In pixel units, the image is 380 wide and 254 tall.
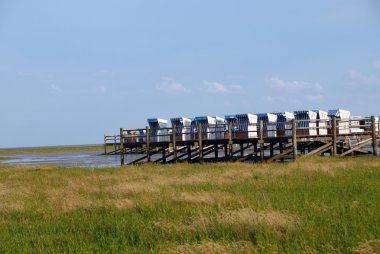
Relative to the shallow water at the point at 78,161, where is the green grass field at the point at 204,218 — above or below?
above

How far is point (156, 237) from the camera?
864 centimetres

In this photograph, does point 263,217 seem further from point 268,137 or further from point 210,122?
point 210,122

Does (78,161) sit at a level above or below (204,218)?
below

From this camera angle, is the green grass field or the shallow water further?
the shallow water

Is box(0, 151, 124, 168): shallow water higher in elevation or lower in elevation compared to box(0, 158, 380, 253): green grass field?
lower

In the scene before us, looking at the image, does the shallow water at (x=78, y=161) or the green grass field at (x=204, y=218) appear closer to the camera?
the green grass field at (x=204, y=218)

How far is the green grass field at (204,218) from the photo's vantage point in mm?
7820

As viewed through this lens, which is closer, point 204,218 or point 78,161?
point 204,218

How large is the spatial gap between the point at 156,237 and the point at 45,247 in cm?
182

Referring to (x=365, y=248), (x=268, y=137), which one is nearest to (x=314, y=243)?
(x=365, y=248)

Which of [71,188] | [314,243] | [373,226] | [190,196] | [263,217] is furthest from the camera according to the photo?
[71,188]

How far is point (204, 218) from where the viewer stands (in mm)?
9070

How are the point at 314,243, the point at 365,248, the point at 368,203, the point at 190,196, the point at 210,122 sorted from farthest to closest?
the point at 210,122 < the point at 190,196 < the point at 368,203 < the point at 314,243 < the point at 365,248

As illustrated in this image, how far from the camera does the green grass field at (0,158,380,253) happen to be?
7.82 m
